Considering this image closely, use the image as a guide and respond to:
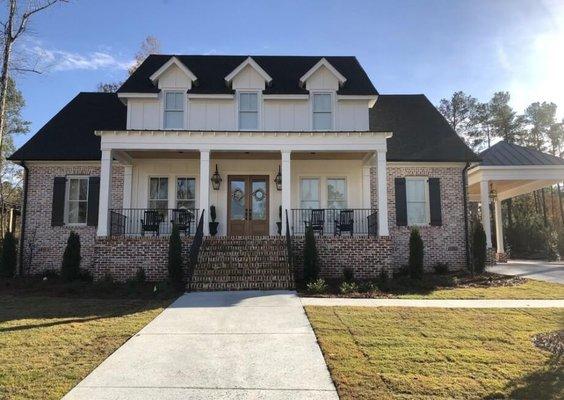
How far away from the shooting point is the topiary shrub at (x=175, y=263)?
11.8 m

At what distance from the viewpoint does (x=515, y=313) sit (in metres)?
8.44

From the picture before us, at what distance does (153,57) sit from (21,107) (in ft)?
63.8

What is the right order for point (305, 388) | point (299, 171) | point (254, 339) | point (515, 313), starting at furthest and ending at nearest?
point (299, 171)
point (515, 313)
point (254, 339)
point (305, 388)

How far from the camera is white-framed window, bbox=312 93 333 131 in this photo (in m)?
15.4

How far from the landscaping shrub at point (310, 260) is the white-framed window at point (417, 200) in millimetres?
5197

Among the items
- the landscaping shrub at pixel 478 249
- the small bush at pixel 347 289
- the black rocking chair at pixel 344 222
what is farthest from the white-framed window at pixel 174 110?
the landscaping shrub at pixel 478 249

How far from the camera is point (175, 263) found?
11.9m

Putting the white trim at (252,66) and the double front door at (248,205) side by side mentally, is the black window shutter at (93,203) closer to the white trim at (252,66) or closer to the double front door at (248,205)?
the double front door at (248,205)

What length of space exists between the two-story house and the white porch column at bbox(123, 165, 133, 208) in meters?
0.05

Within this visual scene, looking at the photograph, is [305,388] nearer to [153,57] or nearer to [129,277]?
[129,277]

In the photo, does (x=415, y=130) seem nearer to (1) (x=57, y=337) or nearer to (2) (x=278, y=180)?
(2) (x=278, y=180)

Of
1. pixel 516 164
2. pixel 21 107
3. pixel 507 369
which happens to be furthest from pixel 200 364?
pixel 21 107

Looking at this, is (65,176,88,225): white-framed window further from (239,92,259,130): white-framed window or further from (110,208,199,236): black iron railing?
(239,92,259,130): white-framed window

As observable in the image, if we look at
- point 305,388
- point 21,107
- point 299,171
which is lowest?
point 305,388
